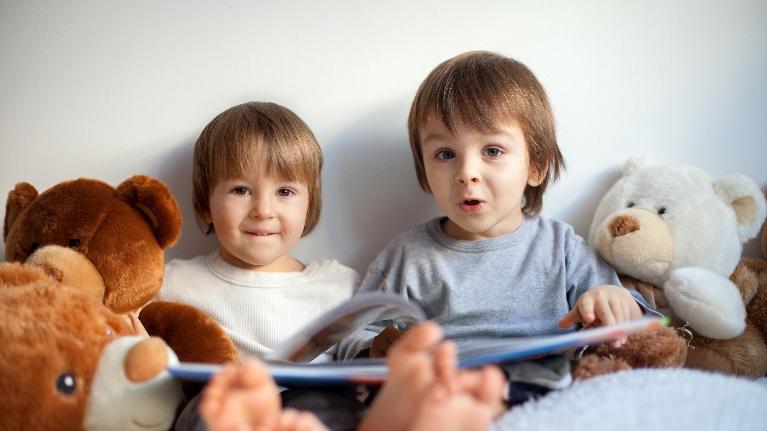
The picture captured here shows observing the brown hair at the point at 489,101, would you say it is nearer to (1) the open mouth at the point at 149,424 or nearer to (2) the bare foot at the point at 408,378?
(2) the bare foot at the point at 408,378

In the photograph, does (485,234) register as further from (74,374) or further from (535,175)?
(74,374)

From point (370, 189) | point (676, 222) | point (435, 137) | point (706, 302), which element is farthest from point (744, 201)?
point (370, 189)

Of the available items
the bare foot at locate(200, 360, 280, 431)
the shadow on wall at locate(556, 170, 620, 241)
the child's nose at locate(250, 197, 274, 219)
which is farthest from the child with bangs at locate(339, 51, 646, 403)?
the bare foot at locate(200, 360, 280, 431)

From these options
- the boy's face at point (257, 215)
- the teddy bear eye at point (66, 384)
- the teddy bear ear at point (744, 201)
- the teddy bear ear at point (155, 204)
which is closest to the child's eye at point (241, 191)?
the boy's face at point (257, 215)

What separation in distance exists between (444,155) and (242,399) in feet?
2.15

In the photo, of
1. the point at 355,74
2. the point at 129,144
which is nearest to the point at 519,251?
the point at 355,74

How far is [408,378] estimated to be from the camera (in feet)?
1.74

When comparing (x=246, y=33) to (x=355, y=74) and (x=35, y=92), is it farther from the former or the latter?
(x=35, y=92)

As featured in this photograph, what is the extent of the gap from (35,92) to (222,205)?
1.46 ft

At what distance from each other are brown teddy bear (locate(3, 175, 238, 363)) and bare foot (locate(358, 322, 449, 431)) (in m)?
0.44

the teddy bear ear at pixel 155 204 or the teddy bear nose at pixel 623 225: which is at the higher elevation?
the teddy bear ear at pixel 155 204

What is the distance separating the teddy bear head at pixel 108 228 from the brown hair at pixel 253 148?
0.47 ft

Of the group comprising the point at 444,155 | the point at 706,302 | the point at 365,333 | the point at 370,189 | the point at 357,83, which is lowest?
the point at 365,333

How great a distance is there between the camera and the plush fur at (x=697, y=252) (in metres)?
0.94
